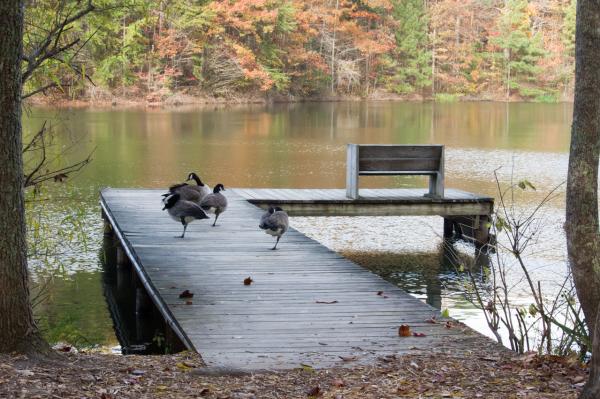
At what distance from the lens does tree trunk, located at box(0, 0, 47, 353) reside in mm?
4207

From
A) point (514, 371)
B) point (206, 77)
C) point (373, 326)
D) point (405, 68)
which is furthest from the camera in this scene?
point (405, 68)

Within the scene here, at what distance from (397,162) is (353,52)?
139 feet

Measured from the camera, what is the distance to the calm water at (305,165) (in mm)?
9375

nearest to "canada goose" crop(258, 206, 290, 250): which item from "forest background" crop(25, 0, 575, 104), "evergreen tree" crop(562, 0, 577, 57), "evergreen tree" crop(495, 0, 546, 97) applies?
"forest background" crop(25, 0, 575, 104)

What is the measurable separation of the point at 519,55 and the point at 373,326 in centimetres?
5417

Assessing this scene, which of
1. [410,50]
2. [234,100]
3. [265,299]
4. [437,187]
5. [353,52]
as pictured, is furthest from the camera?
[410,50]

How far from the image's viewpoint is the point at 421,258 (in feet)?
37.2

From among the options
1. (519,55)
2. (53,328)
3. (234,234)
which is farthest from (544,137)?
(519,55)

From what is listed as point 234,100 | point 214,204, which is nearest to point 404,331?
point 214,204

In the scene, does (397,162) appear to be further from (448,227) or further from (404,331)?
(404,331)

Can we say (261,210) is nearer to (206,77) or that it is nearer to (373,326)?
(373,326)

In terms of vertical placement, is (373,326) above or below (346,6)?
below

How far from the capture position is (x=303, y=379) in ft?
14.7

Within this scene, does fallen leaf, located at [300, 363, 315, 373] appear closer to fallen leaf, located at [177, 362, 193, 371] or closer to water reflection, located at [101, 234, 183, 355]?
fallen leaf, located at [177, 362, 193, 371]
